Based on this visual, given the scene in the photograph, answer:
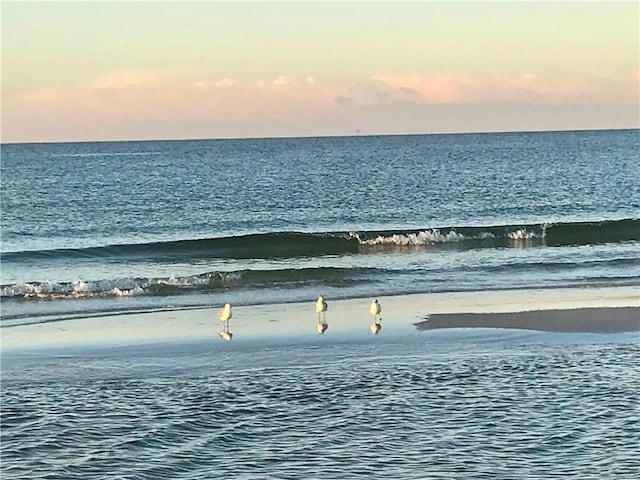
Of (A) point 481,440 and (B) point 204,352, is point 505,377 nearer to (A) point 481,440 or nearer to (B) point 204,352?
(A) point 481,440

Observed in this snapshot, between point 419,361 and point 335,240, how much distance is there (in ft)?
60.1

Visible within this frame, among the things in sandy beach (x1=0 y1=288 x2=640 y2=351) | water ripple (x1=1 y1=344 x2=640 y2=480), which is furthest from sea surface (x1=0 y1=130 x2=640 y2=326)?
water ripple (x1=1 y1=344 x2=640 y2=480)

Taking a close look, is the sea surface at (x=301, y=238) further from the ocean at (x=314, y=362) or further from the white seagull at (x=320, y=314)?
the white seagull at (x=320, y=314)

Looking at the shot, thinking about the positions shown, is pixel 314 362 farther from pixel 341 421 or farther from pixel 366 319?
pixel 366 319

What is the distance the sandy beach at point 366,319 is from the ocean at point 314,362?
0.34 meters

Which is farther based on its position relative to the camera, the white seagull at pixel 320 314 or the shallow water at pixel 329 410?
the white seagull at pixel 320 314

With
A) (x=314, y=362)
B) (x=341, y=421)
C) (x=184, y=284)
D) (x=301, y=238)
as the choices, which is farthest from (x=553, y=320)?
(x=301, y=238)

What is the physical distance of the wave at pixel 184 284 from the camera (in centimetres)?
2383

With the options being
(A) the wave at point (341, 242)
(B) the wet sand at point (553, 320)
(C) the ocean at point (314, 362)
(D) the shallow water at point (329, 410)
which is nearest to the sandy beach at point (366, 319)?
(B) the wet sand at point (553, 320)

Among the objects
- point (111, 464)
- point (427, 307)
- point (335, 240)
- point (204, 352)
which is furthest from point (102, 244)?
point (111, 464)

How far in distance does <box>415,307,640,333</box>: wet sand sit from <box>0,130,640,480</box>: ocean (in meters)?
0.55

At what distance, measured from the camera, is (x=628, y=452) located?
36.1 ft

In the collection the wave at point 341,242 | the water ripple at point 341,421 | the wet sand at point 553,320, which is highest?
the wave at point 341,242

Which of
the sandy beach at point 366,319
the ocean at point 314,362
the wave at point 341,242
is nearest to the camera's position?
the ocean at point 314,362
